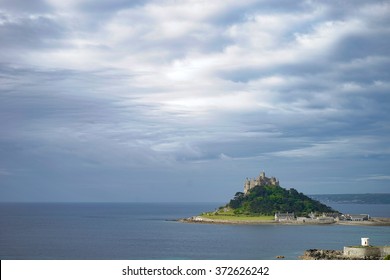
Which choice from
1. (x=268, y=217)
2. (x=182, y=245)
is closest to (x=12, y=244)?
(x=182, y=245)

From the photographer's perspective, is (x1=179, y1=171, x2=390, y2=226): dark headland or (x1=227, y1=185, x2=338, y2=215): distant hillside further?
(x1=227, y1=185, x2=338, y2=215): distant hillside

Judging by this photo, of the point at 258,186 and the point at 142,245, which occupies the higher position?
the point at 258,186

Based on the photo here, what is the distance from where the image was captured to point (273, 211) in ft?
362

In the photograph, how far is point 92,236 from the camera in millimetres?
71625

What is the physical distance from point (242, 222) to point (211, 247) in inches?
1737

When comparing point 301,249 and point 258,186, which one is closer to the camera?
point 301,249

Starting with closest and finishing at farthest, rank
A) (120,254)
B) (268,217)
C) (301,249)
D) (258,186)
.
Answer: (120,254)
(301,249)
(268,217)
(258,186)

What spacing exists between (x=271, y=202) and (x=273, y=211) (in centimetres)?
295

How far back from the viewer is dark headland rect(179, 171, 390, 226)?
10288 centimetres

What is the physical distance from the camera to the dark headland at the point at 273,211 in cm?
10288

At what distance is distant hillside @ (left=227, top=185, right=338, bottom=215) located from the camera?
112 m

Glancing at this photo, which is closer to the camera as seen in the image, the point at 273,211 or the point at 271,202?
the point at 273,211

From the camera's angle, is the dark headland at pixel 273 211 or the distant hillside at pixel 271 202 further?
the distant hillside at pixel 271 202
